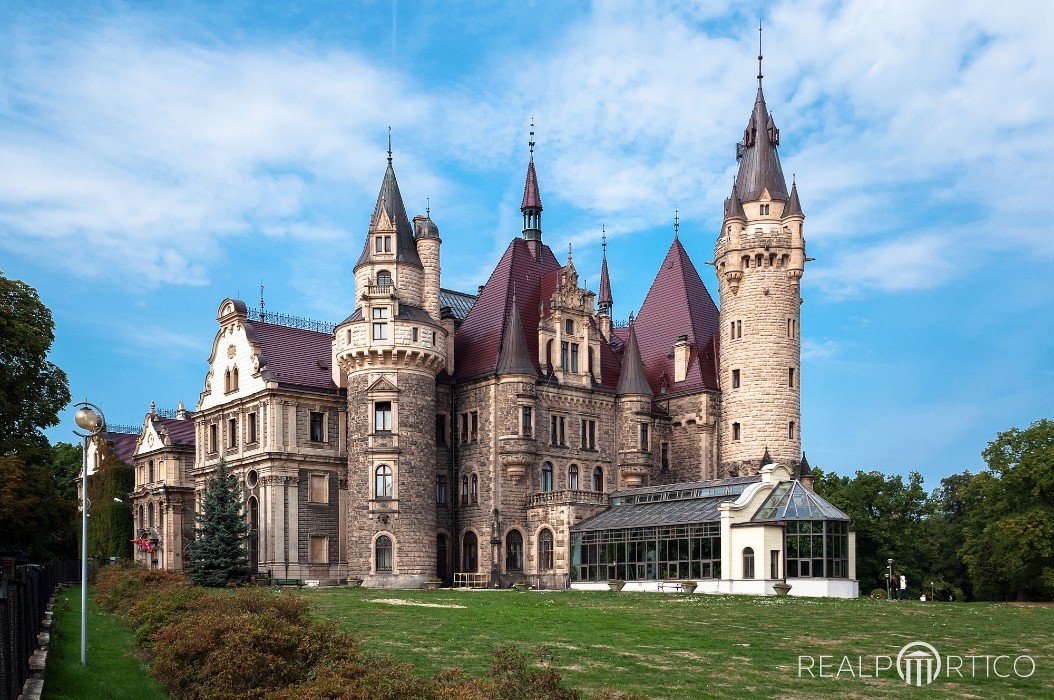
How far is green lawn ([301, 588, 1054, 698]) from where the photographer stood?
18.8 m

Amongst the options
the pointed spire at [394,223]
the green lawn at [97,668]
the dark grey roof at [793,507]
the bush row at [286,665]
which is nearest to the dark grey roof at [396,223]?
the pointed spire at [394,223]

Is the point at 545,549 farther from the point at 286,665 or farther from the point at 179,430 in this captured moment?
the point at 286,665

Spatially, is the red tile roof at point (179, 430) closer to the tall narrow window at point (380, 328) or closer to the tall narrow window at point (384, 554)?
the tall narrow window at point (380, 328)

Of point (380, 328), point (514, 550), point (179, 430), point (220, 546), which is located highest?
point (380, 328)

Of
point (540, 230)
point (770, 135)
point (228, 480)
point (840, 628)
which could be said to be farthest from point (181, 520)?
point (840, 628)

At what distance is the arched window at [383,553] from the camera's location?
54.6 meters

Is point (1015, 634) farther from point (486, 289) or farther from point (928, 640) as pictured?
point (486, 289)

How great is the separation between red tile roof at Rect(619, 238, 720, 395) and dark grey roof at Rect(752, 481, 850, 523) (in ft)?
42.0

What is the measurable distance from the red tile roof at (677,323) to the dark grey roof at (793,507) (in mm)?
12810

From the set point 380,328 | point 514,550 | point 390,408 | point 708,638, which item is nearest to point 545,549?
point 514,550

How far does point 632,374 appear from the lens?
62.8 m

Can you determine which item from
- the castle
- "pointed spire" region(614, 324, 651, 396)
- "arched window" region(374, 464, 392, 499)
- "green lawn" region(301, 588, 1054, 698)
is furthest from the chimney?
"green lawn" region(301, 588, 1054, 698)

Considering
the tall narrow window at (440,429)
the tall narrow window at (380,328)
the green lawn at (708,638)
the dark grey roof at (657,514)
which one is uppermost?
the tall narrow window at (380,328)

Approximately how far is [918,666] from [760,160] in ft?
146
